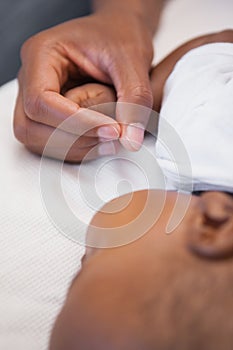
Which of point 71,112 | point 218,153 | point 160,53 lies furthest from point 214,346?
point 160,53

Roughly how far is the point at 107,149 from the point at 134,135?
0.06 metres

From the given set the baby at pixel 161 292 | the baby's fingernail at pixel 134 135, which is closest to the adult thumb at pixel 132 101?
the baby's fingernail at pixel 134 135

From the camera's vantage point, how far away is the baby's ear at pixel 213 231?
49 centimetres

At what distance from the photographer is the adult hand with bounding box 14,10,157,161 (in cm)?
71

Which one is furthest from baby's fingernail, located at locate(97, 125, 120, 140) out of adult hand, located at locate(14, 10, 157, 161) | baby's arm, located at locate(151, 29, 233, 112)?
baby's arm, located at locate(151, 29, 233, 112)

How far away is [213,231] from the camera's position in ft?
1.69

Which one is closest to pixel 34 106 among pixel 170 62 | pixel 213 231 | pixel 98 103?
pixel 98 103

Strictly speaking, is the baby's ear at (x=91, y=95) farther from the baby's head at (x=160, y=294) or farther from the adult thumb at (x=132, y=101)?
the baby's head at (x=160, y=294)

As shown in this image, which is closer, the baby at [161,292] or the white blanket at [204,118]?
the baby at [161,292]

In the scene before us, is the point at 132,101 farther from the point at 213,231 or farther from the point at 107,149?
the point at 213,231

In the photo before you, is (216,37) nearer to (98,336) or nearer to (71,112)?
(71,112)

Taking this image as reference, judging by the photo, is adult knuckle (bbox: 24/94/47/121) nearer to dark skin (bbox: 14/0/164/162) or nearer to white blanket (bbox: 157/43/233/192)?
dark skin (bbox: 14/0/164/162)

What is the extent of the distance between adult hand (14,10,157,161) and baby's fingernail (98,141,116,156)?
0.01m

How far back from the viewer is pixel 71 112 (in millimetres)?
706
